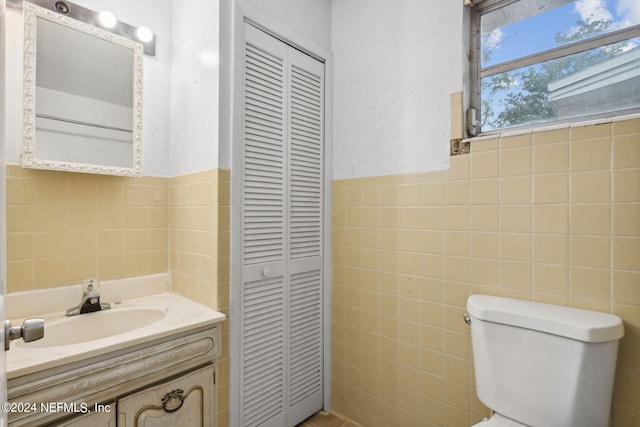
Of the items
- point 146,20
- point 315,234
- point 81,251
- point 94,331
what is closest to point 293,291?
point 315,234

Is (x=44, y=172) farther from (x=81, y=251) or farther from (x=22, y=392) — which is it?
(x=22, y=392)

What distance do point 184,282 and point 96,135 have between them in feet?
2.48

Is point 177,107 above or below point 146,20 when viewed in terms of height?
below

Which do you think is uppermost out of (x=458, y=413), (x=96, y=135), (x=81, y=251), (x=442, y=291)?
(x=96, y=135)

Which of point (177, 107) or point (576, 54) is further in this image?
point (177, 107)

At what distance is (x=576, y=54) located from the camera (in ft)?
3.76

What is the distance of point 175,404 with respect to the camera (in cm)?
112

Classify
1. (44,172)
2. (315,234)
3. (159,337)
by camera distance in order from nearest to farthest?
1. (159,337)
2. (44,172)
3. (315,234)

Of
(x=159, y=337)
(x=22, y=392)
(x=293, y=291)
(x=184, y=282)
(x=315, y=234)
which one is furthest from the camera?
(x=315, y=234)

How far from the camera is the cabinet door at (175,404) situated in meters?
1.02

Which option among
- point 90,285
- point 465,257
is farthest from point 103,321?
point 465,257

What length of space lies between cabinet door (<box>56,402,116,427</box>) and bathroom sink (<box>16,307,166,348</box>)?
31 centimetres

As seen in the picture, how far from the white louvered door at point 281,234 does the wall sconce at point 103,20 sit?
500 millimetres

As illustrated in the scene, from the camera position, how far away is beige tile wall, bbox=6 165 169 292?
46.4 inches
